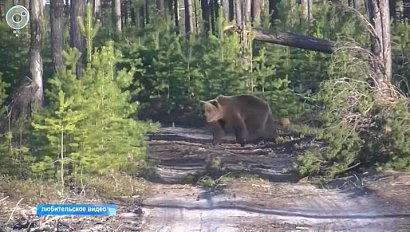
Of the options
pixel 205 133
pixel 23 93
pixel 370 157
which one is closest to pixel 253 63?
pixel 205 133

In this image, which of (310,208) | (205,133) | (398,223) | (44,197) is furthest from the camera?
(205,133)

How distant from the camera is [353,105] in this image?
12562 mm

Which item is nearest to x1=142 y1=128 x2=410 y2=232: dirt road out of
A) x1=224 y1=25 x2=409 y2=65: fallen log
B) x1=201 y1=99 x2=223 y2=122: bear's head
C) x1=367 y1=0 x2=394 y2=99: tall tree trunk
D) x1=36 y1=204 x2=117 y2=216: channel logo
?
x1=36 y1=204 x2=117 y2=216: channel logo

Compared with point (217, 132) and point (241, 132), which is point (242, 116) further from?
point (217, 132)

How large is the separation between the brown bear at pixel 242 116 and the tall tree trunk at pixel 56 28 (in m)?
3.50

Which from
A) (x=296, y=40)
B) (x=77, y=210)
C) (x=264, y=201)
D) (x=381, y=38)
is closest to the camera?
(x=77, y=210)

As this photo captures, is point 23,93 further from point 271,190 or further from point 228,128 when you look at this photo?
point 271,190

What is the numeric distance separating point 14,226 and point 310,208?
11.7 feet

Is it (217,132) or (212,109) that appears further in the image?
(217,132)

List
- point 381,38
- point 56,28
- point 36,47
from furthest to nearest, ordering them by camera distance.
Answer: point 36,47 → point 56,28 → point 381,38

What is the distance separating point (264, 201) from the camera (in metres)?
11.2

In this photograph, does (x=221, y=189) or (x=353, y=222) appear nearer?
(x=353, y=222)

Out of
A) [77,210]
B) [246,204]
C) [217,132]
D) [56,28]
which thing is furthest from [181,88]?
[77,210]

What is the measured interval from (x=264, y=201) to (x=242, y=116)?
7039 millimetres
